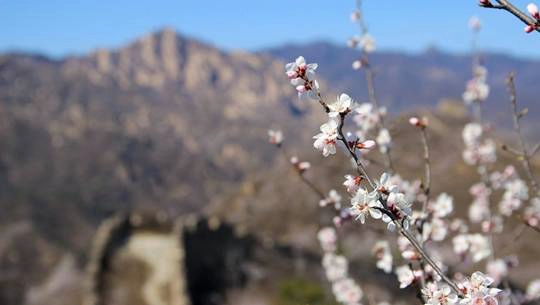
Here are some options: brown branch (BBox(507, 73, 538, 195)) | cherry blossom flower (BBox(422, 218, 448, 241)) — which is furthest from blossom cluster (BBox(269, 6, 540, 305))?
brown branch (BBox(507, 73, 538, 195))

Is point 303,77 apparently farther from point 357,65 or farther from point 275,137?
point 357,65

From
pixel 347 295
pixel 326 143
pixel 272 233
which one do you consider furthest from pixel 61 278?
pixel 326 143

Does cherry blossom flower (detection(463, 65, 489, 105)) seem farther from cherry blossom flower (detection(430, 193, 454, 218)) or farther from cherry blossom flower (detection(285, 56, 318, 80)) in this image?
cherry blossom flower (detection(285, 56, 318, 80))

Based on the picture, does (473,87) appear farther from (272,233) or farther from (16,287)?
(16,287)

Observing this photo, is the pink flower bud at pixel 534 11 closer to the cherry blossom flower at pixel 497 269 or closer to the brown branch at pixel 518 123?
the brown branch at pixel 518 123

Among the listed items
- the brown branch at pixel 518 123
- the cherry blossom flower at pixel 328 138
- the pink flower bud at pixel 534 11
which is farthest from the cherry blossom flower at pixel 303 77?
the brown branch at pixel 518 123

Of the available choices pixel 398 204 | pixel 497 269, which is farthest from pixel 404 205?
pixel 497 269

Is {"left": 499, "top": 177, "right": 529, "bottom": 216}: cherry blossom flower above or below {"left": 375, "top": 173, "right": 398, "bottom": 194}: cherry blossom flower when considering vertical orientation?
above
